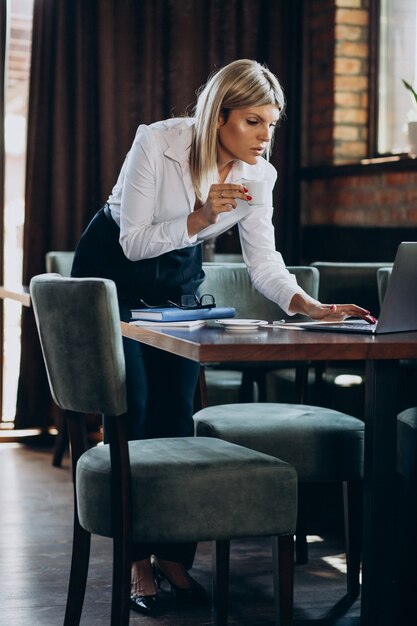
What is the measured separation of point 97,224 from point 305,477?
854 millimetres

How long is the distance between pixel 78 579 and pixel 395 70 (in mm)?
3398

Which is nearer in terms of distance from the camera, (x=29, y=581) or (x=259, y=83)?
(x=259, y=83)

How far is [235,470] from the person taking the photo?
206 centimetres

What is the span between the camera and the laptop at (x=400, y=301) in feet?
6.63

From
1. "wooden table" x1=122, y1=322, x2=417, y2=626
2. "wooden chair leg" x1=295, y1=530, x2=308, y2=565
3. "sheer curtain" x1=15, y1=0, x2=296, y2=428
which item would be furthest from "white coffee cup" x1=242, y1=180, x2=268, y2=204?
"sheer curtain" x1=15, y1=0, x2=296, y2=428

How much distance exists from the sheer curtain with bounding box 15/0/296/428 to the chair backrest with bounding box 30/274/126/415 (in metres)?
2.89

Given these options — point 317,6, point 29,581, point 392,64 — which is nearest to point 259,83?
point 29,581

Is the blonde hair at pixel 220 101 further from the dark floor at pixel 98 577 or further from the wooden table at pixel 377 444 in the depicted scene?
the dark floor at pixel 98 577

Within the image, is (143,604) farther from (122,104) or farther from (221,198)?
(122,104)

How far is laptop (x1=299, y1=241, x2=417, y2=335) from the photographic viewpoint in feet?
6.63

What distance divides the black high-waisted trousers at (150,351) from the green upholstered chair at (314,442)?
0.11 m

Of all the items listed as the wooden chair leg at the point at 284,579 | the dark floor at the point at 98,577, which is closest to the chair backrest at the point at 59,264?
the dark floor at the point at 98,577

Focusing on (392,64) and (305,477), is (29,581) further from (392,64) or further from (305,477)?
(392,64)

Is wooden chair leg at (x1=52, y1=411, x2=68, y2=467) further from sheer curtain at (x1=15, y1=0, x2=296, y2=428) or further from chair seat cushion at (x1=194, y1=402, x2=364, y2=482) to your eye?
chair seat cushion at (x1=194, y1=402, x2=364, y2=482)
